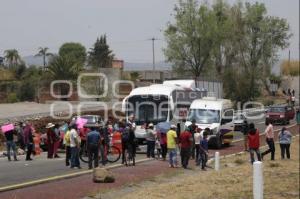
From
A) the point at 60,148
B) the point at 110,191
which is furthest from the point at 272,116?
the point at 110,191

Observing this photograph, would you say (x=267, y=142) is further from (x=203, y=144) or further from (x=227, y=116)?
(x=227, y=116)

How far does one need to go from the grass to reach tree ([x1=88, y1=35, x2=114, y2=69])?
7583 cm

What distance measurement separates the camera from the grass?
14367 millimetres

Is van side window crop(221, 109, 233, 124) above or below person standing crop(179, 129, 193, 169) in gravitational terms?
above

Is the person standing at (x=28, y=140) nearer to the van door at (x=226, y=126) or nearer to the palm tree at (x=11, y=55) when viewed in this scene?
the palm tree at (x=11, y=55)

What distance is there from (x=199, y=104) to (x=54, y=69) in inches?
1133

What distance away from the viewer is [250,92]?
67125mm

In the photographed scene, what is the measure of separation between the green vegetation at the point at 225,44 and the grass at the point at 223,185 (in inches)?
1745

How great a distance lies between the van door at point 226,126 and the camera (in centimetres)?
3116

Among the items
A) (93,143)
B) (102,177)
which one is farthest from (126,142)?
(102,177)

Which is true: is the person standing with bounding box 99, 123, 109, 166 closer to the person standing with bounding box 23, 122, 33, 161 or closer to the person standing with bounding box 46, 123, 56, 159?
the person standing with bounding box 46, 123, 56, 159

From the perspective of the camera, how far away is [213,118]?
101 ft

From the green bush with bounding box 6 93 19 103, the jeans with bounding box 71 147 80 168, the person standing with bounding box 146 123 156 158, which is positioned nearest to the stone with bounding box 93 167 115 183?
the jeans with bounding box 71 147 80 168

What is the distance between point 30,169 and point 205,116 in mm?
12287
